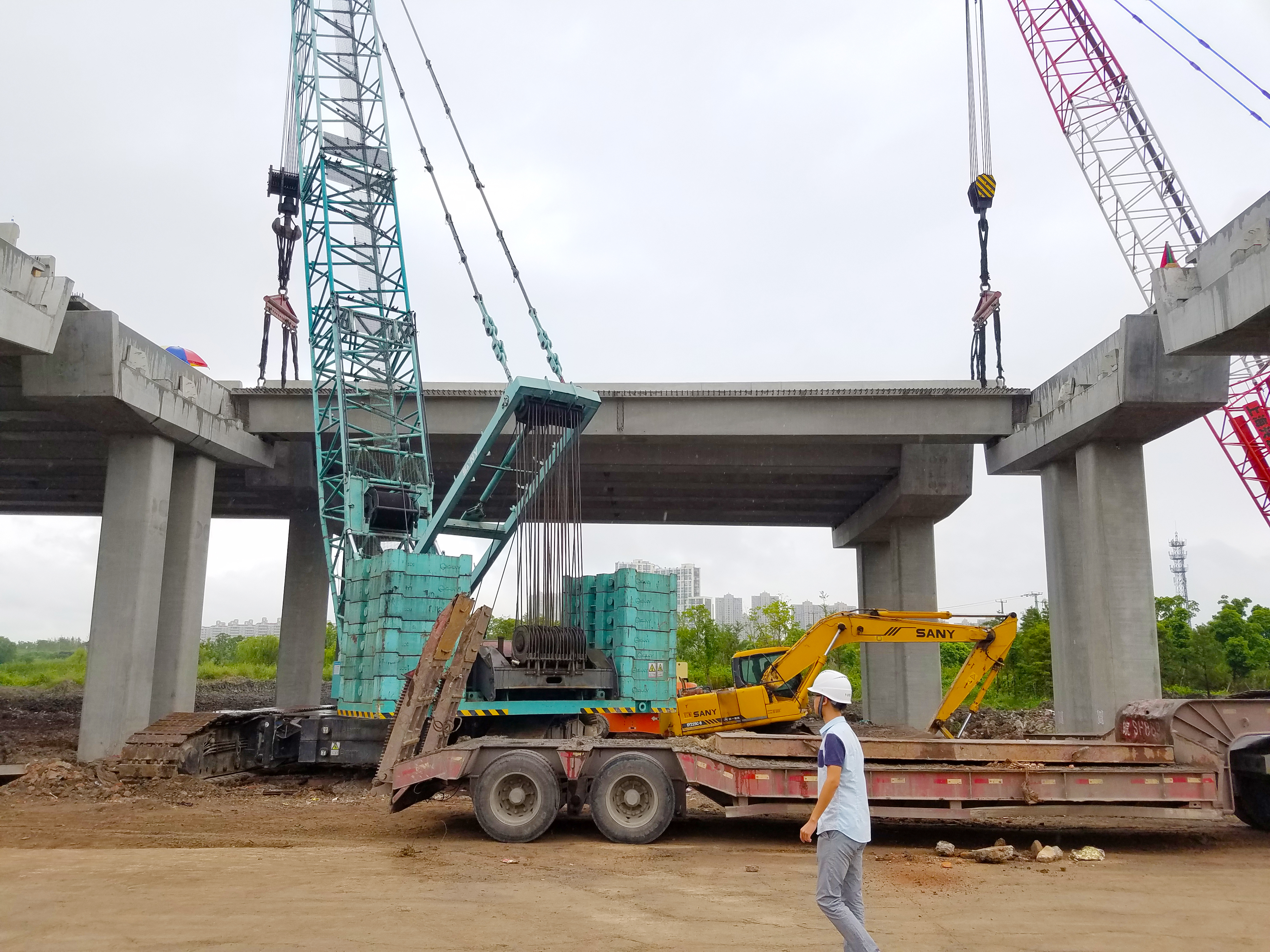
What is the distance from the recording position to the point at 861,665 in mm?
34281

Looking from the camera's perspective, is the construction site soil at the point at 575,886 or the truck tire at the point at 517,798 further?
the truck tire at the point at 517,798

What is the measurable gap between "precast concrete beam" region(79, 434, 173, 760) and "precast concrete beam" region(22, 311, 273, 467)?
0.77 meters

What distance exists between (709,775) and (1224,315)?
33.7 feet

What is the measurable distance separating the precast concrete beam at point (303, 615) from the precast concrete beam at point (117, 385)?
7.16 m

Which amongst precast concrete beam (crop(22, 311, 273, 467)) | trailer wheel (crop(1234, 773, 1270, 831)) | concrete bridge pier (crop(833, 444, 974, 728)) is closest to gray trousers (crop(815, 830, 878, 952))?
trailer wheel (crop(1234, 773, 1270, 831))

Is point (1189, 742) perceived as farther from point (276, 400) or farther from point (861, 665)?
point (861, 665)

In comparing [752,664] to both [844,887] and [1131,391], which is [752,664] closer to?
[1131,391]

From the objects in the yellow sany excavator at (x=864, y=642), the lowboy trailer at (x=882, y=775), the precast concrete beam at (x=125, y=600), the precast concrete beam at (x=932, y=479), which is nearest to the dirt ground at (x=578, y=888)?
the lowboy trailer at (x=882, y=775)

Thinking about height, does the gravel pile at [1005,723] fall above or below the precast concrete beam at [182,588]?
below

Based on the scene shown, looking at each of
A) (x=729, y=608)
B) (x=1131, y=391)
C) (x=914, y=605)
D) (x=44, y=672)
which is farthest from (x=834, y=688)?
(x=729, y=608)

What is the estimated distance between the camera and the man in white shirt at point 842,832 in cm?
559

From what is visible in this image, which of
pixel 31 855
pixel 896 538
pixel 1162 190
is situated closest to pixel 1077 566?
pixel 896 538

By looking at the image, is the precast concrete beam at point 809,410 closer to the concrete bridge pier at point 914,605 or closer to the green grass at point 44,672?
the concrete bridge pier at point 914,605

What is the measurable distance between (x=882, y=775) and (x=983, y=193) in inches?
860
